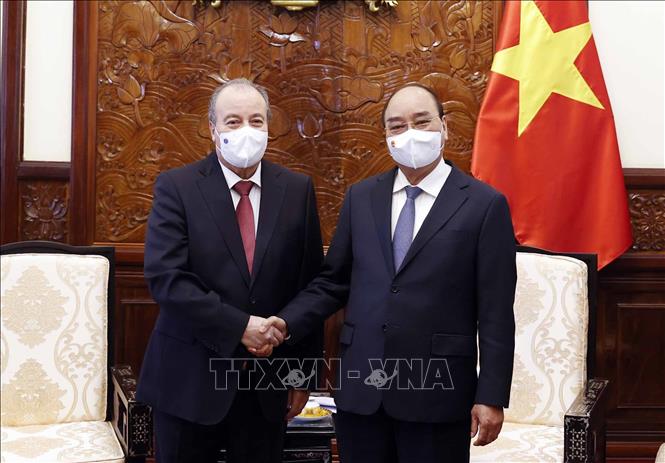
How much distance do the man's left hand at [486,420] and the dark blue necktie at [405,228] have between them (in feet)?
1.24

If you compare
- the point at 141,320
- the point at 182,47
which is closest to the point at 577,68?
the point at 182,47

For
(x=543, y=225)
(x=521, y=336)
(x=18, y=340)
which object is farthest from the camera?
(x=543, y=225)

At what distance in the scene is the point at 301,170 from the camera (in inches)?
144

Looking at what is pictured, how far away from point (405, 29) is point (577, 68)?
0.72 m

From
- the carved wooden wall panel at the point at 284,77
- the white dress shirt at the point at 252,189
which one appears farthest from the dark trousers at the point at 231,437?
the carved wooden wall panel at the point at 284,77

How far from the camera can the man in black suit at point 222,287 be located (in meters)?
2.11

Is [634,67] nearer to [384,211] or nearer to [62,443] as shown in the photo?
[384,211]

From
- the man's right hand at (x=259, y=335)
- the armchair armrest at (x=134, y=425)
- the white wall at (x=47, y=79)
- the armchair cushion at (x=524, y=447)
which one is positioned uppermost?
the white wall at (x=47, y=79)

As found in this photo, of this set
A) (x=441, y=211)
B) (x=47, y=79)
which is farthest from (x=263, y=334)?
(x=47, y=79)

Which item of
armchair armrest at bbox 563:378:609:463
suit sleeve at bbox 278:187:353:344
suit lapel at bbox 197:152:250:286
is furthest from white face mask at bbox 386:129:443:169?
armchair armrest at bbox 563:378:609:463

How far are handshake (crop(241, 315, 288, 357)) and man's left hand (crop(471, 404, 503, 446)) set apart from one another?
19.6 inches

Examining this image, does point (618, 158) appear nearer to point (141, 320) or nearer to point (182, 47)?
point (182, 47)

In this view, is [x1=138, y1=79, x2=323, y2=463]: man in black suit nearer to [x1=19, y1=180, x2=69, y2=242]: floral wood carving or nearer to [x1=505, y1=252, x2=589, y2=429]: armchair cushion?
[x1=505, y1=252, x2=589, y2=429]: armchair cushion

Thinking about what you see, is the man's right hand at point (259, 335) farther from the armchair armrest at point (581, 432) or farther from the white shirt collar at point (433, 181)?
the armchair armrest at point (581, 432)
